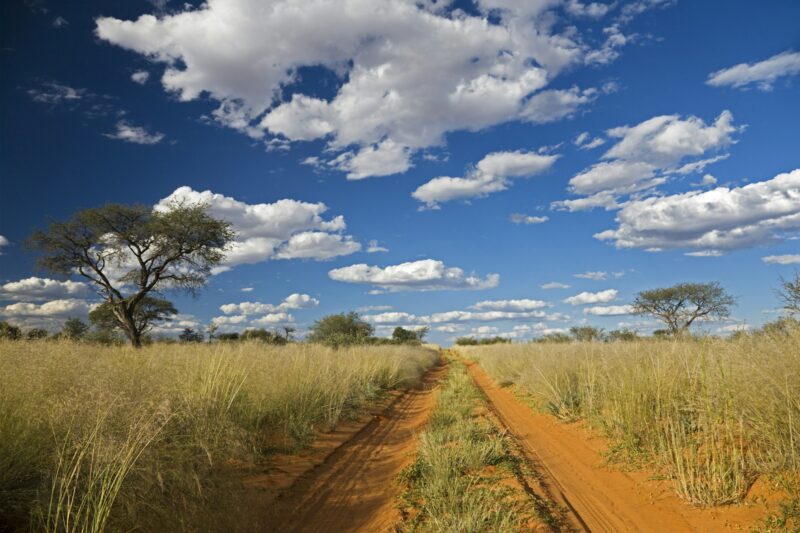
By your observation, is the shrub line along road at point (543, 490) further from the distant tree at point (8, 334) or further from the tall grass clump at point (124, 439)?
the distant tree at point (8, 334)

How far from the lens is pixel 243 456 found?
671cm

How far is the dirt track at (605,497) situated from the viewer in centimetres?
496

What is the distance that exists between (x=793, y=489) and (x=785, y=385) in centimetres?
103

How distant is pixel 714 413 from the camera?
A: 19.4 ft

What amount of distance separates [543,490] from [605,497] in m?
0.79

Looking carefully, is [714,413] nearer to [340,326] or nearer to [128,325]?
[128,325]

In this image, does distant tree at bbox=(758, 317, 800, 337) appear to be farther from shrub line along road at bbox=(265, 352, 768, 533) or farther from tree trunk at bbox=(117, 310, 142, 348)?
tree trunk at bbox=(117, 310, 142, 348)

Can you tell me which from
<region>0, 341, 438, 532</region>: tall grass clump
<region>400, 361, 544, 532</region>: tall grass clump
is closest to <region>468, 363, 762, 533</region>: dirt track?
<region>400, 361, 544, 532</region>: tall grass clump

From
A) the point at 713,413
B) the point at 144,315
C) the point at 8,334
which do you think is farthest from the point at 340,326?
the point at 713,413

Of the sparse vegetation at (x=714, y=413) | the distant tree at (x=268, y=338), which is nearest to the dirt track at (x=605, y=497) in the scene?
the sparse vegetation at (x=714, y=413)

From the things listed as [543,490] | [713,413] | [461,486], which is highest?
[713,413]

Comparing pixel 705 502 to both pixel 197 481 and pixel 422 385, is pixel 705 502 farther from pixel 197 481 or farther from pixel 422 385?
pixel 422 385

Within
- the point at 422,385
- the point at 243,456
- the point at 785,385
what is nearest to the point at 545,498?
the point at 785,385

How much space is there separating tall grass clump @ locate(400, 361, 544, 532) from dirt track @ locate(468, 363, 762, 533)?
2.24ft
